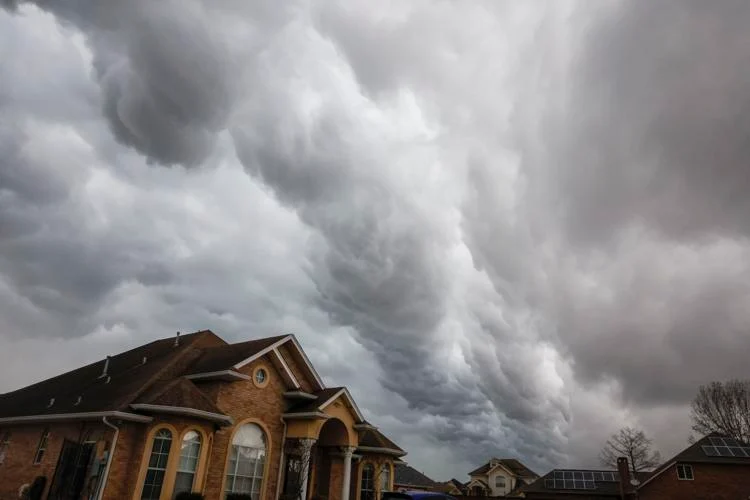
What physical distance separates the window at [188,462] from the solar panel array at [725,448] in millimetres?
42210

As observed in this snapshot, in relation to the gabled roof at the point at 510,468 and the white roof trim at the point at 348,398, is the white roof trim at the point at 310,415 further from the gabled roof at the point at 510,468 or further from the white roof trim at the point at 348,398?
the gabled roof at the point at 510,468

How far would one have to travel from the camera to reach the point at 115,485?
1719 cm

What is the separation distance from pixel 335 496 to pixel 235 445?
278 inches

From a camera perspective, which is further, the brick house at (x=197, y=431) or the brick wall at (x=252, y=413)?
the brick wall at (x=252, y=413)

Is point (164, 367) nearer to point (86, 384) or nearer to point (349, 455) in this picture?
point (86, 384)

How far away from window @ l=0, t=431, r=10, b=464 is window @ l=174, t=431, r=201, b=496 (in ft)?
39.6

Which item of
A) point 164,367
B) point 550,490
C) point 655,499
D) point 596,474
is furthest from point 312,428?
point 596,474

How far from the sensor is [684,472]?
4156 cm

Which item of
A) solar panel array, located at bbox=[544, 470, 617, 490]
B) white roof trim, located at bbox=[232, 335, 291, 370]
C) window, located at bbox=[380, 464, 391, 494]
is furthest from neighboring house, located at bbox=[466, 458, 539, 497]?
white roof trim, located at bbox=[232, 335, 291, 370]

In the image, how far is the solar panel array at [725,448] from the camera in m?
40.0

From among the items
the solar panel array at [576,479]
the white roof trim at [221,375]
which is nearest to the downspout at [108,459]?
the white roof trim at [221,375]

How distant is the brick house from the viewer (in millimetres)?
17906

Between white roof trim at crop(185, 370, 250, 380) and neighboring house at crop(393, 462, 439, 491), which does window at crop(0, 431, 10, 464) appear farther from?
neighboring house at crop(393, 462, 439, 491)

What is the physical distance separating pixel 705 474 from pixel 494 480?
45.7m
